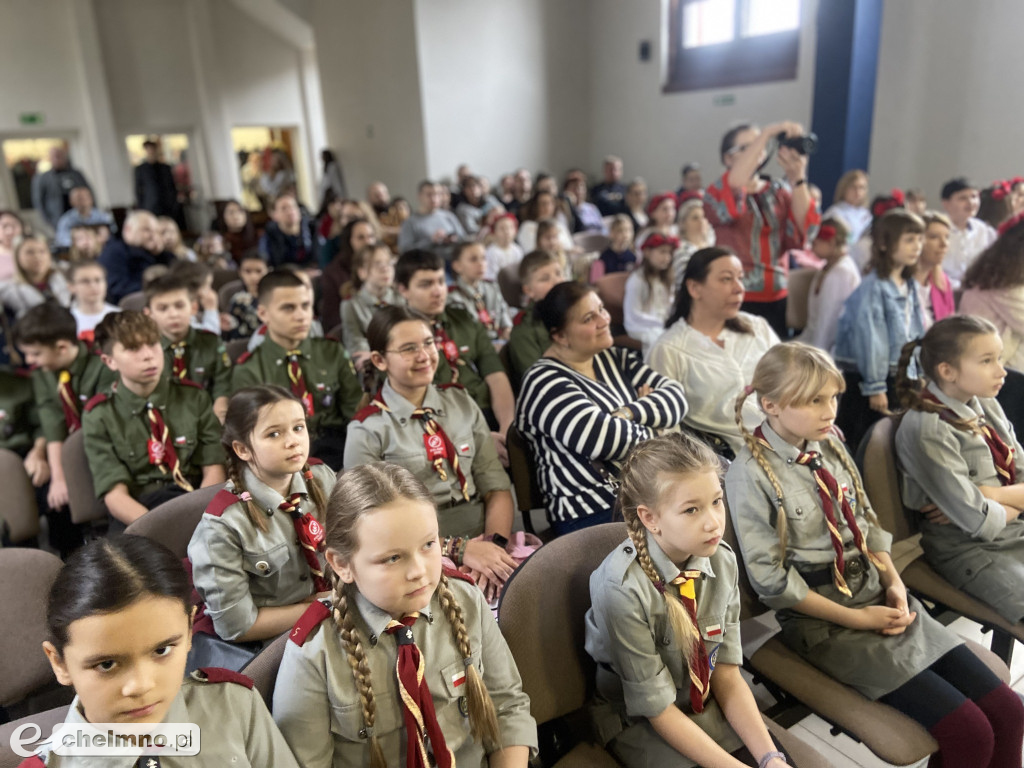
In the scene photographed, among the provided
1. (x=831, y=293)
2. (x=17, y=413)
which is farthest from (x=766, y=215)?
(x=17, y=413)

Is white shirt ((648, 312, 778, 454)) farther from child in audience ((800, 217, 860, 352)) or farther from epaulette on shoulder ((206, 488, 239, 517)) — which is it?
epaulette on shoulder ((206, 488, 239, 517))

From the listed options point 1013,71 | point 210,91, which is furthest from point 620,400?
point 210,91

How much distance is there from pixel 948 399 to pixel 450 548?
1417 millimetres

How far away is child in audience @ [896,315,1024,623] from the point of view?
178cm

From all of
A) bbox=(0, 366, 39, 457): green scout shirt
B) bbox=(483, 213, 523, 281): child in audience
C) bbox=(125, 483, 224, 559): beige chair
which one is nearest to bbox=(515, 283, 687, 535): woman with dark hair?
bbox=(125, 483, 224, 559): beige chair

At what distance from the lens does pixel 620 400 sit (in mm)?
2082

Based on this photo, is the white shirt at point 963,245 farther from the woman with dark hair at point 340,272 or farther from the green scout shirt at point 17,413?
the green scout shirt at point 17,413

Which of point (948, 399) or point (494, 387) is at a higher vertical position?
point (948, 399)

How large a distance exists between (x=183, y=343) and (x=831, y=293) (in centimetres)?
297

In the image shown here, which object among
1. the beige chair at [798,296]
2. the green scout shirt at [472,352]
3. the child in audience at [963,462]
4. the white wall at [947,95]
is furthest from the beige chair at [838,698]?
the white wall at [947,95]

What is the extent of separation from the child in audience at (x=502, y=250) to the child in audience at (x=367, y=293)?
1268 millimetres

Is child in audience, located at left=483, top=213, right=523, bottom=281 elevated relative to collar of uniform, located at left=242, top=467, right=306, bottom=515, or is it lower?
elevated

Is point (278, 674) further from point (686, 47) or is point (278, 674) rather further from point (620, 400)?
point (686, 47)

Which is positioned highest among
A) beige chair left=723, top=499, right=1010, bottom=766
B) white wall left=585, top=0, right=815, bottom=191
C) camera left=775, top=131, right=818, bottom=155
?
white wall left=585, top=0, right=815, bottom=191
